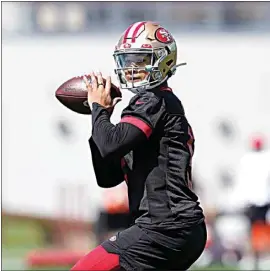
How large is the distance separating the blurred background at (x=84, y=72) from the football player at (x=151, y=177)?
15.8 meters

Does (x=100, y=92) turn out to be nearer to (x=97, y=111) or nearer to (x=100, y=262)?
(x=97, y=111)

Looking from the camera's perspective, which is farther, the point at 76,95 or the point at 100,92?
the point at 76,95

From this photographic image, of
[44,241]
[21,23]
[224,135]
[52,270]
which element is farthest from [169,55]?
[21,23]

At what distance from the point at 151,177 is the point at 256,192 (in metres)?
6.34

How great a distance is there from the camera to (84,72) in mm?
22266

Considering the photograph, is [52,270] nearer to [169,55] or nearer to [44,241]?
[169,55]

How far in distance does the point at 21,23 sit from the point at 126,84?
20.0 m

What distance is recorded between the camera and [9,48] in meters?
23.4

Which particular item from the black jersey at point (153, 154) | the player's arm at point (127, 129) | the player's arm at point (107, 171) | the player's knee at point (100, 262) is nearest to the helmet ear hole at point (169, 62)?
the black jersey at point (153, 154)

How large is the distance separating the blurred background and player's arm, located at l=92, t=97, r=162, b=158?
1596 centimetres

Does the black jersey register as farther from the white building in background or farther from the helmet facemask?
the white building in background

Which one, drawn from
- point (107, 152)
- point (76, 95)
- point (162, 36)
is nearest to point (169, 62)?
point (162, 36)

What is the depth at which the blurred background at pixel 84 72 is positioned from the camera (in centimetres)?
2255

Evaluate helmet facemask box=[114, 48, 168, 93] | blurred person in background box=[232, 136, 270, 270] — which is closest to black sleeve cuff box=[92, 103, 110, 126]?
helmet facemask box=[114, 48, 168, 93]
